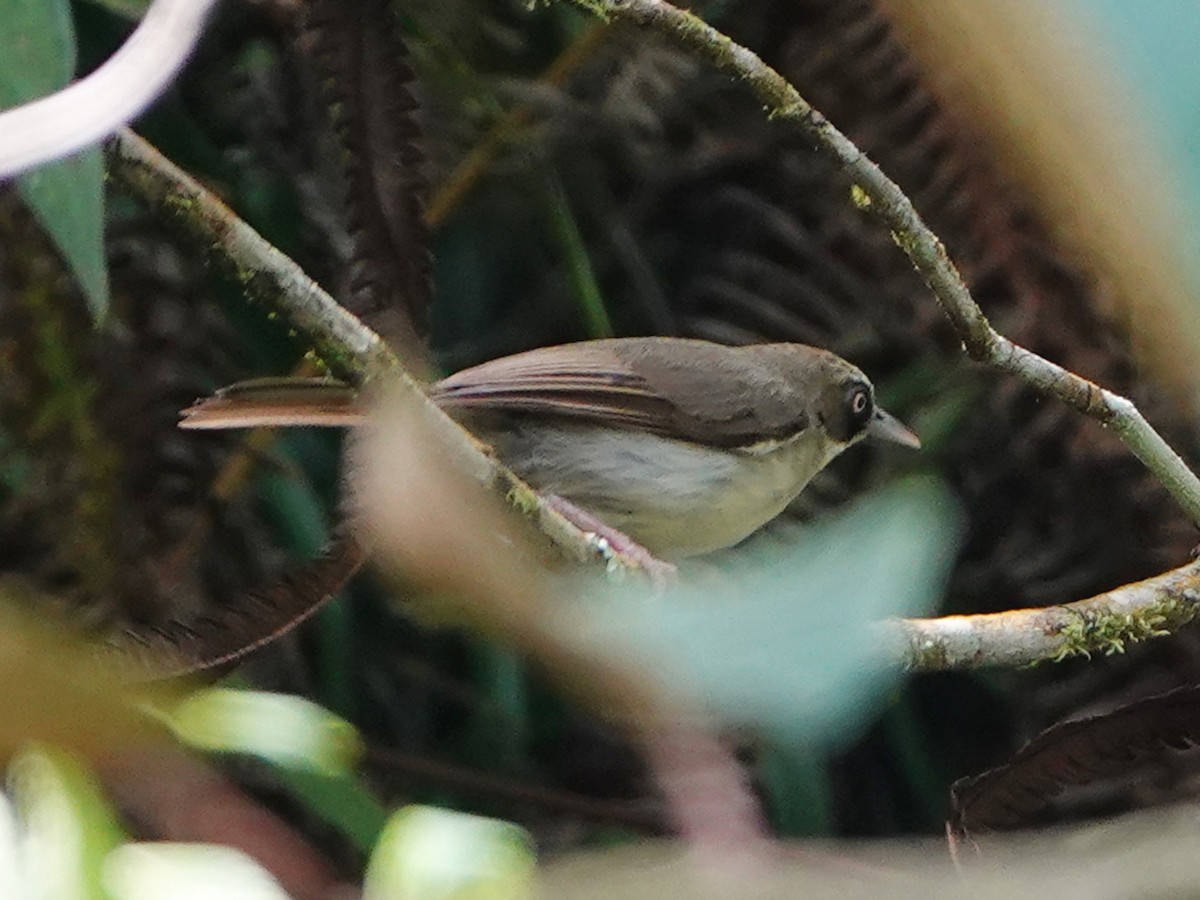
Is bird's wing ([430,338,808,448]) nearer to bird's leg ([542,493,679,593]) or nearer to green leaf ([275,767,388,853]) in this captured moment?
bird's leg ([542,493,679,593])

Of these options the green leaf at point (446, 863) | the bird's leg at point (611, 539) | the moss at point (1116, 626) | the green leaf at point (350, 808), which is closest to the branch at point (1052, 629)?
the moss at point (1116, 626)

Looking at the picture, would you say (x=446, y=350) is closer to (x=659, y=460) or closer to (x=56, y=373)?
(x=659, y=460)

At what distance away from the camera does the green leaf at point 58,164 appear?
192 centimetres

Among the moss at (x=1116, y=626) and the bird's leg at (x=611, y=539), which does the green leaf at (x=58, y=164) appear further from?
the moss at (x=1116, y=626)

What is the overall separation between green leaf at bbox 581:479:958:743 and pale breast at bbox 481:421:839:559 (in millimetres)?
2812

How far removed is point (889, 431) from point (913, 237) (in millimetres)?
1732

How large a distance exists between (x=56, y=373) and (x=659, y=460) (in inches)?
55.5

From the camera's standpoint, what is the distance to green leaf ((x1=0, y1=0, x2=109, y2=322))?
1919mm

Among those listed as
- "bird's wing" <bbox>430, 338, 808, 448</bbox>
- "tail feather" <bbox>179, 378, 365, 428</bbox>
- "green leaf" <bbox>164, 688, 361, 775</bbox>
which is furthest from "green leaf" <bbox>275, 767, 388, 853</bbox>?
"green leaf" <bbox>164, 688, 361, 775</bbox>

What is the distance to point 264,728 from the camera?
948mm

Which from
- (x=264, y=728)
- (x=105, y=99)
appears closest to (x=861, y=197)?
(x=105, y=99)

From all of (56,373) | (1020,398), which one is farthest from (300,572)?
(1020,398)

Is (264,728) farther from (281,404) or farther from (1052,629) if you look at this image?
(281,404)

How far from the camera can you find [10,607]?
0.71 metres
